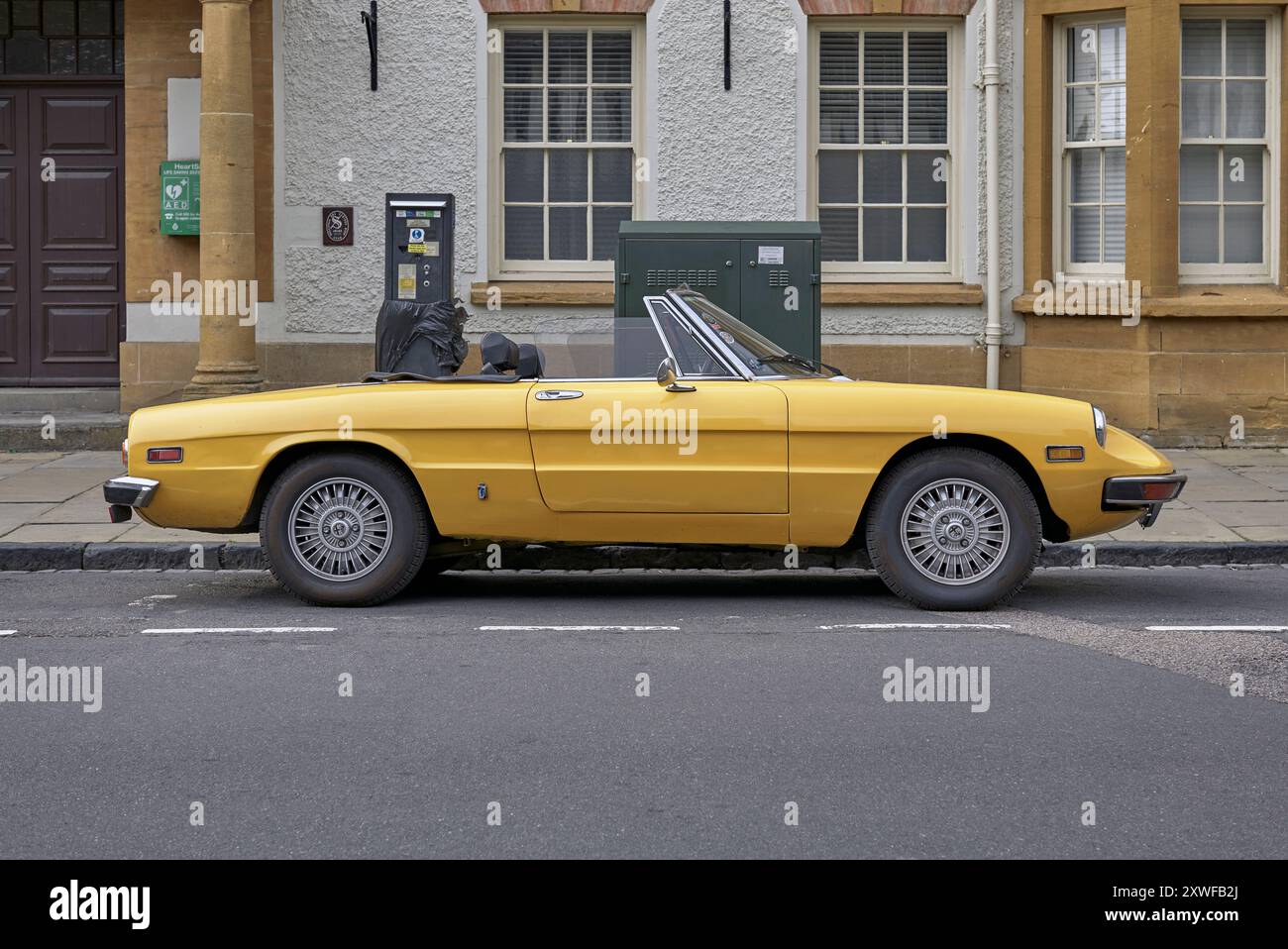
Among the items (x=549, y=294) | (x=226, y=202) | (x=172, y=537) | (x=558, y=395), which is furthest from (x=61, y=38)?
(x=558, y=395)

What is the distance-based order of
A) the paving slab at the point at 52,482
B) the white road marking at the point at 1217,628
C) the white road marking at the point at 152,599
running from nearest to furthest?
1. the white road marking at the point at 1217,628
2. the white road marking at the point at 152,599
3. the paving slab at the point at 52,482

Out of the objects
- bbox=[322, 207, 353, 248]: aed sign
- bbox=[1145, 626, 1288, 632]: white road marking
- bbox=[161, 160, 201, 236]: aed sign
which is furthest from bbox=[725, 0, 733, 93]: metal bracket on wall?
bbox=[1145, 626, 1288, 632]: white road marking

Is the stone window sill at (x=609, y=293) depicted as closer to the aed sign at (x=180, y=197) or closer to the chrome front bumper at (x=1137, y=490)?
the aed sign at (x=180, y=197)

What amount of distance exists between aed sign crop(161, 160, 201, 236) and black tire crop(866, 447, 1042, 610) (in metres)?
8.54

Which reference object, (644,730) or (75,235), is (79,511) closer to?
(75,235)

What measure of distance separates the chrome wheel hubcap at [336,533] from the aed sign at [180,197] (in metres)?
7.26

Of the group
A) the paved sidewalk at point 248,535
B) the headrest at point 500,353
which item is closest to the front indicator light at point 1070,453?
the paved sidewalk at point 248,535

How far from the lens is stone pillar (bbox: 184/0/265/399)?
47.5ft

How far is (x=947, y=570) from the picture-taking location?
27.3ft

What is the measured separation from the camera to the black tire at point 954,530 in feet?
27.1

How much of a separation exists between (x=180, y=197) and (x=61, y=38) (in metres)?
1.92

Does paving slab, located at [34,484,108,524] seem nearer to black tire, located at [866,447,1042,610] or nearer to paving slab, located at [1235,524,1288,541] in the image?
black tire, located at [866,447,1042,610]

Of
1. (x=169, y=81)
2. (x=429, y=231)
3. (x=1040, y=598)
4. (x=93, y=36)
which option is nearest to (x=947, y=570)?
(x=1040, y=598)

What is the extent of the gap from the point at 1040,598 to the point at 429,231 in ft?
21.8
